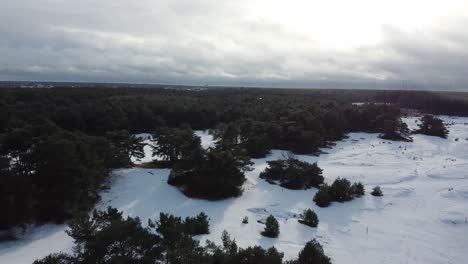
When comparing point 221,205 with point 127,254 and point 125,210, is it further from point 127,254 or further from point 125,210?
point 127,254

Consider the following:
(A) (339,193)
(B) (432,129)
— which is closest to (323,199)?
(A) (339,193)

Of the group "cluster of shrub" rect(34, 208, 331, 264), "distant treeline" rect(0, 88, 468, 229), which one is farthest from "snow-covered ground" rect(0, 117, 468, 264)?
"cluster of shrub" rect(34, 208, 331, 264)

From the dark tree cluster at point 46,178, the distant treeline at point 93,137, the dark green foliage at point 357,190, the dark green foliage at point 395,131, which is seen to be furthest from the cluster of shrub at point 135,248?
the dark green foliage at point 395,131

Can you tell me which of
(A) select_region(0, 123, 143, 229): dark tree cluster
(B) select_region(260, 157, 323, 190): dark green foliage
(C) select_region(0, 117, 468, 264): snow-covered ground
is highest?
(A) select_region(0, 123, 143, 229): dark tree cluster

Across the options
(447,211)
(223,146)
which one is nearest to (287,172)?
(223,146)

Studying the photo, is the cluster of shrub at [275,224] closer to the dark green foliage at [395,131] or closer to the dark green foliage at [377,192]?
the dark green foliage at [377,192]

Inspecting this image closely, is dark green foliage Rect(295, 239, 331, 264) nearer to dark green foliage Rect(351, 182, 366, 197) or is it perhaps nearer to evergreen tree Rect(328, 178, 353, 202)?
evergreen tree Rect(328, 178, 353, 202)


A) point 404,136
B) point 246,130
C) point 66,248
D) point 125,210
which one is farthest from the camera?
point 404,136
